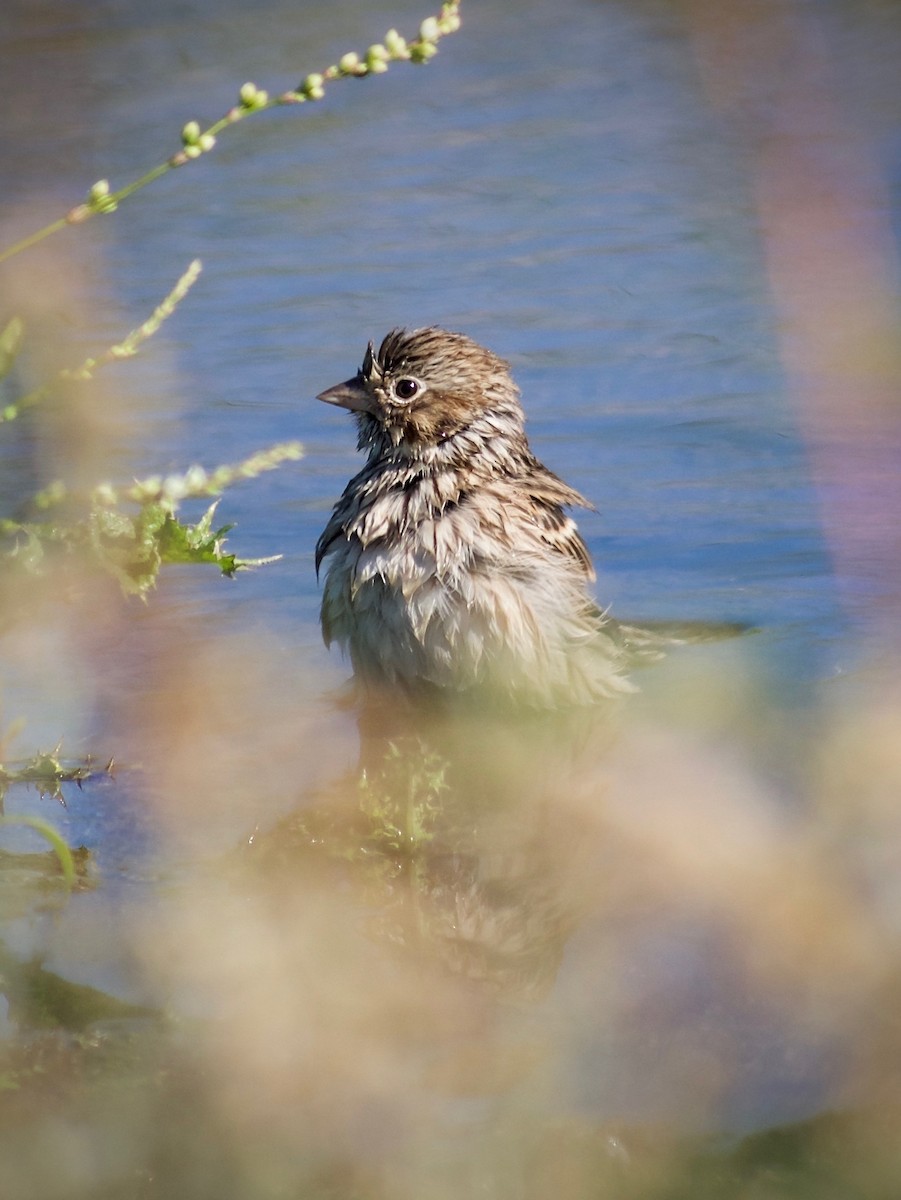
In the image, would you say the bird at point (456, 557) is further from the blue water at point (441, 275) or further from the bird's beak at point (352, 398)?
the blue water at point (441, 275)

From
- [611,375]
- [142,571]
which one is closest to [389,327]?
[611,375]

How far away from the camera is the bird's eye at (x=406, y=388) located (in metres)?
5.11

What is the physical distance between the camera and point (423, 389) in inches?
202

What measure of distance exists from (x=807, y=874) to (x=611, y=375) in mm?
3749

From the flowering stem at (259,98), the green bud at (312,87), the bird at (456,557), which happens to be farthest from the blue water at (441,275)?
the green bud at (312,87)

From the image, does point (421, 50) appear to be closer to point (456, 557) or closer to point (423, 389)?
point (456, 557)

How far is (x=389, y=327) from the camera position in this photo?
7227 millimetres

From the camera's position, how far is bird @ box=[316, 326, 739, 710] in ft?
15.1

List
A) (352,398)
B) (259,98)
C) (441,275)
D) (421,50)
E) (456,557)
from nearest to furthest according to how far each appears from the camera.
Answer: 1. (259,98)
2. (421,50)
3. (456,557)
4. (352,398)
5. (441,275)

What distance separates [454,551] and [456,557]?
0.08ft

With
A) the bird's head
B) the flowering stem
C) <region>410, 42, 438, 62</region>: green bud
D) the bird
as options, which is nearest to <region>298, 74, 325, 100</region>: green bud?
the flowering stem

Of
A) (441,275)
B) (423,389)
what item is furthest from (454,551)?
(441,275)

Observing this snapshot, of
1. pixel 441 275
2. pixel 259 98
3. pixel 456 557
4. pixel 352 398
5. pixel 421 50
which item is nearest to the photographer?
pixel 259 98

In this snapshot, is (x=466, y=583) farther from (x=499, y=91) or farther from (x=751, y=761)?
(x=499, y=91)
